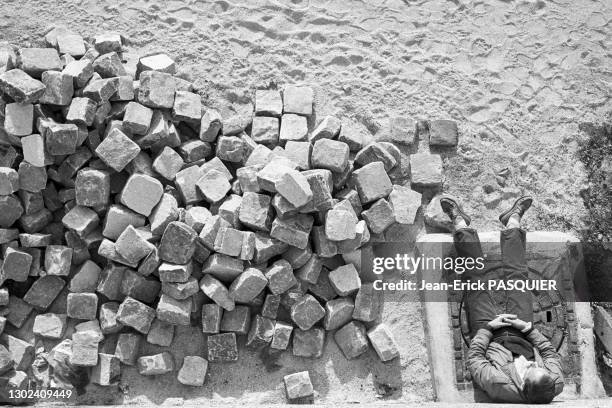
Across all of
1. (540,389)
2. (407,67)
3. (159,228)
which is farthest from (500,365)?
(159,228)

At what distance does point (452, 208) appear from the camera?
5016mm

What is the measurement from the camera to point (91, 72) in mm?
4746

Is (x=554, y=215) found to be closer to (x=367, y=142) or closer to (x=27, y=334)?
(x=367, y=142)

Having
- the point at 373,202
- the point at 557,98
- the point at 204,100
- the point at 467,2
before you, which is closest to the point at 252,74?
the point at 204,100

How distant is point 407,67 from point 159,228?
237cm

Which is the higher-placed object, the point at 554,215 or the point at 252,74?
the point at 252,74

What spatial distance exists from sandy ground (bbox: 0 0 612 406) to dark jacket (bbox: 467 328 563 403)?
1.92 ft

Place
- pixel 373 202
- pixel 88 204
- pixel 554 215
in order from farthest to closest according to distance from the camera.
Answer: pixel 554 215, pixel 373 202, pixel 88 204

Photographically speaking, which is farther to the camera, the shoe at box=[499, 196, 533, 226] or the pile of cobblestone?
the shoe at box=[499, 196, 533, 226]

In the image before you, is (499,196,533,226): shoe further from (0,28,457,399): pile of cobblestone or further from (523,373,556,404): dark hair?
(523,373,556,404): dark hair

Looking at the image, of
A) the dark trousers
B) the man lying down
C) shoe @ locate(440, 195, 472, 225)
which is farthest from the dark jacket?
shoe @ locate(440, 195, 472, 225)

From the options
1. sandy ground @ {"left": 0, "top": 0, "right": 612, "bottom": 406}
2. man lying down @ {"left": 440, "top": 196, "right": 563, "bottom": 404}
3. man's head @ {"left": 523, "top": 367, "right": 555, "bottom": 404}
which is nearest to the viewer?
man's head @ {"left": 523, "top": 367, "right": 555, "bottom": 404}

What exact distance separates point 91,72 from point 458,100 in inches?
112

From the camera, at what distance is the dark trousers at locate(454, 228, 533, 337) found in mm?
4719
